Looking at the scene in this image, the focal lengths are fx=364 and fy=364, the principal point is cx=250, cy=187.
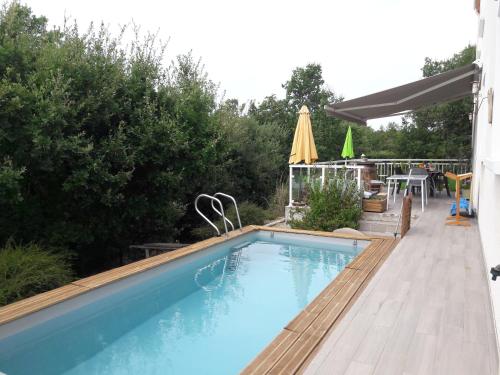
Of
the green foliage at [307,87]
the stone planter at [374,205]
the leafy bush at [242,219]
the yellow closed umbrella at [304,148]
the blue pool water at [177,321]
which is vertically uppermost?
the green foliage at [307,87]

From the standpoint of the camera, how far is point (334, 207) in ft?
25.4

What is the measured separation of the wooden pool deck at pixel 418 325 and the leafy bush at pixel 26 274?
349 centimetres

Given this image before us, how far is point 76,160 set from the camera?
5414 millimetres

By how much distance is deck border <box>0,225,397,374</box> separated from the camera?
8.62ft

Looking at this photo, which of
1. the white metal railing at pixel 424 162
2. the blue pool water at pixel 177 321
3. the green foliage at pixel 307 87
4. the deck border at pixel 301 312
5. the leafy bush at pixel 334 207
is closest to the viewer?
the deck border at pixel 301 312

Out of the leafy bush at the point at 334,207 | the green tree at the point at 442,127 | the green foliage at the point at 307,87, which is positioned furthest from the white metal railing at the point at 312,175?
the green foliage at the point at 307,87

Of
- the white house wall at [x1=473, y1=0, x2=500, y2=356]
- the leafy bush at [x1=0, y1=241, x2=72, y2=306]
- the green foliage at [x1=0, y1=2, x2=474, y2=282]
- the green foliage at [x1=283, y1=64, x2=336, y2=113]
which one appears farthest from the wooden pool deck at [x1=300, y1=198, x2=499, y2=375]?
the green foliage at [x1=283, y1=64, x2=336, y2=113]

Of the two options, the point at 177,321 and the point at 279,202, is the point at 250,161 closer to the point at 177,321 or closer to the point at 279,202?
the point at 279,202

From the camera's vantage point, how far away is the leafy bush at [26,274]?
13.7ft

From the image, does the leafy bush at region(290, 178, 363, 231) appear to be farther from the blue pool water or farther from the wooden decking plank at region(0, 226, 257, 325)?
the wooden decking plank at region(0, 226, 257, 325)

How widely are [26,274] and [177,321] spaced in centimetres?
194

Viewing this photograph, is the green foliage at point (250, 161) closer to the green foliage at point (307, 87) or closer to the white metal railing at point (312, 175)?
the white metal railing at point (312, 175)

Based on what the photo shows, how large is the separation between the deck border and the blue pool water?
126 mm

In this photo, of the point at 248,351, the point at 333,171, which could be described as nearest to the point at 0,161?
the point at 248,351
